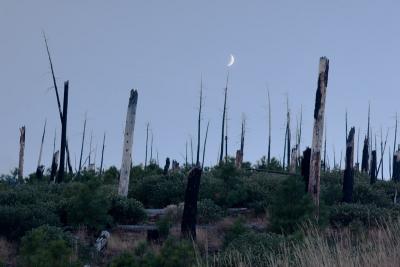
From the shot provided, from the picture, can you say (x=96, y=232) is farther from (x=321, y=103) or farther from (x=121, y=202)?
(x=321, y=103)

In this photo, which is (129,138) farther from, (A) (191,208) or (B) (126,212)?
(A) (191,208)

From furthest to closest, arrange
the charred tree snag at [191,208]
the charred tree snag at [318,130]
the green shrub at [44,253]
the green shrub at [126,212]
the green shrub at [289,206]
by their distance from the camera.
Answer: the charred tree snag at [318,130] < the green shrub at [126,212] < the charred tree snag at [191,208] < the green shrub at [289,206] < the green shrub at [44,253]

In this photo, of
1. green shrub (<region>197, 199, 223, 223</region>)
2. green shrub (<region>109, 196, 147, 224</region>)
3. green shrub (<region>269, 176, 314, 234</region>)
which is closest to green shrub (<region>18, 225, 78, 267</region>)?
green shrub (<region>269, 176, 314, 234</region>)

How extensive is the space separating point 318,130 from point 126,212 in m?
Result: 7.44

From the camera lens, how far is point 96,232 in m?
20.8

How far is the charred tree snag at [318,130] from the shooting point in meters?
24.3

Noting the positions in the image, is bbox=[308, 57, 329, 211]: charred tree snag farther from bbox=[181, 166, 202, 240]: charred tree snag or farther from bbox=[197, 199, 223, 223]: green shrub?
bbox=[181, 166, 202, 240]: charred tree snag

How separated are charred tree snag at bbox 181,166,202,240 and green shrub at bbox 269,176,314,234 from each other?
7.93 ft

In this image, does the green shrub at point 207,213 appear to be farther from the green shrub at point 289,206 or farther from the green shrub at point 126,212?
→ the green shrub at point 289,206

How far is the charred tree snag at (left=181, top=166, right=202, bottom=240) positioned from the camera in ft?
65.3

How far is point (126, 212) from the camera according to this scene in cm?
2367

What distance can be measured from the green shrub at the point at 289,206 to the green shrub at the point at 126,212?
245 inches

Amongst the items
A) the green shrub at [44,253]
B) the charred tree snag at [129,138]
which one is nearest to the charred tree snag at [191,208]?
the green shrub at [44,253]

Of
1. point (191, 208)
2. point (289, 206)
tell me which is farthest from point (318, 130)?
point (289, 206)
